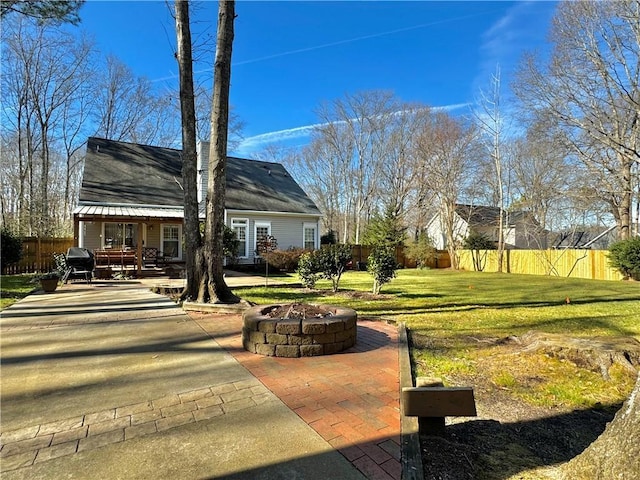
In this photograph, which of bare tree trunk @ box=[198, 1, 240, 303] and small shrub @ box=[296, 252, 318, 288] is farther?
small shrub @ box=[296, 252, 318, 288]

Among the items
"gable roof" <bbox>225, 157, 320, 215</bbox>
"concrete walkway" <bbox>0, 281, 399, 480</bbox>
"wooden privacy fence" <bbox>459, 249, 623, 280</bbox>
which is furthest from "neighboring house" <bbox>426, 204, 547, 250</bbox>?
"concrete walkway" <bbox>0, 281, 399, 480</bbox>

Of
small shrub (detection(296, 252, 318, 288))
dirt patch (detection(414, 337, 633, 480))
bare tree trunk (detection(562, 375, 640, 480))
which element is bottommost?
dirt patch (detection(414, 337, 633, 480))

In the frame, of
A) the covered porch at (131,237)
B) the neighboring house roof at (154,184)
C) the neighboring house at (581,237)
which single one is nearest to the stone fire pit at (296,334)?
the covered porch at (131,237)

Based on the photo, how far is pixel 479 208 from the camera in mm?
29625

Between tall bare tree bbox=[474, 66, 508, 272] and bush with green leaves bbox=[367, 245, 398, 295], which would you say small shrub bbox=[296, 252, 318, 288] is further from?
tall bare tree bbox=[474, 66, 508, 272]

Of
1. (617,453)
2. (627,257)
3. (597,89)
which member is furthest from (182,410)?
(597,89)

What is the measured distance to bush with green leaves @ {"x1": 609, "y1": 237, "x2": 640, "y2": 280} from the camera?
52.2 ft

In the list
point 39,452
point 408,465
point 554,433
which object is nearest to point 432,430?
point 408,465

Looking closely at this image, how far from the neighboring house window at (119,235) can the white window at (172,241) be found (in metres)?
1.22

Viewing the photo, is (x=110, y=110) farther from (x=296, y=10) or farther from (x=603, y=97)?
(x=603, y=97)

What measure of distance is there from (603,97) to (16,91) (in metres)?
32.1

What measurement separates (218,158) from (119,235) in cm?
1132

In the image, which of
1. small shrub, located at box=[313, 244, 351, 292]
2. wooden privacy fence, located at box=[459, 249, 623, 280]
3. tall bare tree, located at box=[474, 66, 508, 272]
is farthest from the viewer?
tall bare tree, located at box=[474, 66, 508, 272]

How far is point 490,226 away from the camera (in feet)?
104
